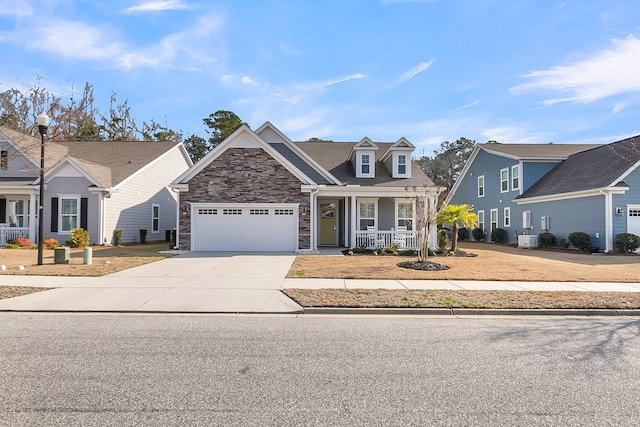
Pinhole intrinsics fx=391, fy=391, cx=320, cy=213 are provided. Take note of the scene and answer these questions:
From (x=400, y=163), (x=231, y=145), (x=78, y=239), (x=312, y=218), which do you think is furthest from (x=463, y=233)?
(x=78, y=239)

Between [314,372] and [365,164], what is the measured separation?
1657cm

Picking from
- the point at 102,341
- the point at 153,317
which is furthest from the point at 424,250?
the point at 102,341

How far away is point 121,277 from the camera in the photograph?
10484mm

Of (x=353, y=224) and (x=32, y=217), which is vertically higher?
(x=32, y=217)

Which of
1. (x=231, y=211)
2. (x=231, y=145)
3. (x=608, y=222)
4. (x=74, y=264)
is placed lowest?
(x=74, y=264)

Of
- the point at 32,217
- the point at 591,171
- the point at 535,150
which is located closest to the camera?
the point at 32,217

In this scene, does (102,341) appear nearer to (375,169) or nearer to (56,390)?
(56,390)

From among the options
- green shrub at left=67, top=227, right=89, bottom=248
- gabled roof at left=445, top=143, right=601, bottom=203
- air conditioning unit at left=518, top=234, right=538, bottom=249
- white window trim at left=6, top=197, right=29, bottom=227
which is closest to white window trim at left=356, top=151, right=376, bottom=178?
gabled roof at left=445, top=143, right=601, bottom=203

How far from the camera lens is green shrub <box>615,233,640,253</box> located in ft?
58.0

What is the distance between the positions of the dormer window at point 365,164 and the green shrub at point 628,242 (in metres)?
11.9

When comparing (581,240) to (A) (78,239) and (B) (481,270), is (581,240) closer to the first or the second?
(B) (481,270)

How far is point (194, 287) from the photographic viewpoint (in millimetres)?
9297

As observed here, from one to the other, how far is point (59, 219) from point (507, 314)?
21.1 meters

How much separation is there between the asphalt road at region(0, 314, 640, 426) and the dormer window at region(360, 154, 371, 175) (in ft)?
46.1
